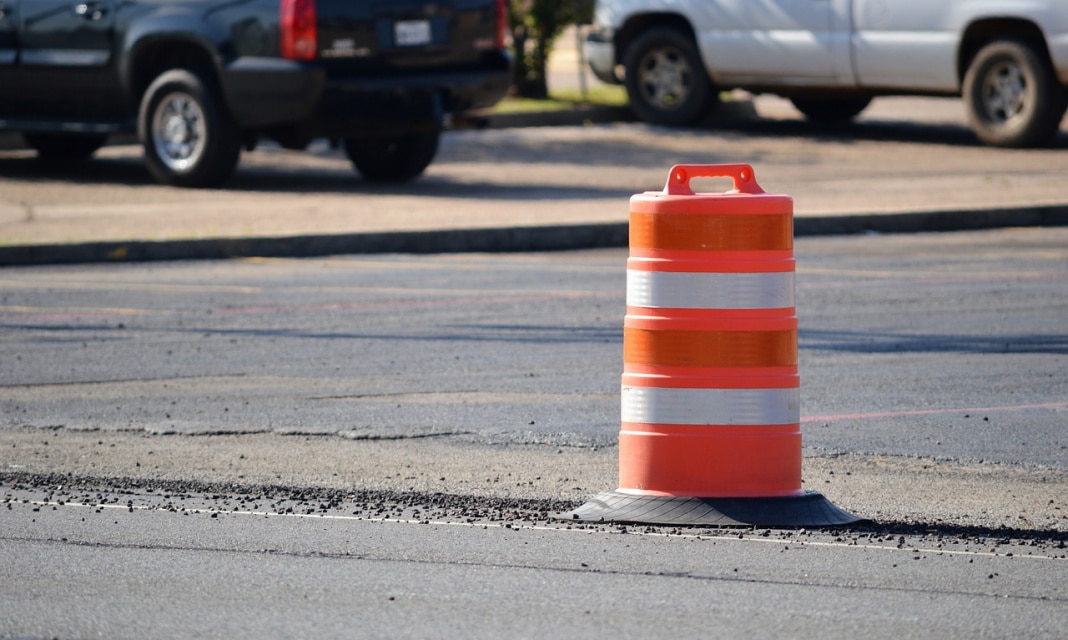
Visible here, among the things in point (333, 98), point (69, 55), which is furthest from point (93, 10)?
point (333, 98)

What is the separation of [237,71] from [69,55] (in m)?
1.65

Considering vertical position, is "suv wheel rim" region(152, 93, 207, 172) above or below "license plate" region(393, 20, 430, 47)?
below

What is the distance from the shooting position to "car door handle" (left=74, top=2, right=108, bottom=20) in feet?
47.4

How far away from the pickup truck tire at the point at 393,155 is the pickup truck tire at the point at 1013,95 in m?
5.08

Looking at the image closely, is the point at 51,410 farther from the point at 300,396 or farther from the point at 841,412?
the point at 841,412

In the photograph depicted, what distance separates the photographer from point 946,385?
24.6 feet

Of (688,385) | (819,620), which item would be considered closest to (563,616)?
(819,620)

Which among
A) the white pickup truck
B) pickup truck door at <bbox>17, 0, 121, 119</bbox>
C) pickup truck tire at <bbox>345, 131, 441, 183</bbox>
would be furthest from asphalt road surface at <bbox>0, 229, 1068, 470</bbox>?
the white pickup truck

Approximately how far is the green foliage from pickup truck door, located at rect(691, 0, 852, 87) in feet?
9.19

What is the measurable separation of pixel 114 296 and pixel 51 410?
3278 millimetres

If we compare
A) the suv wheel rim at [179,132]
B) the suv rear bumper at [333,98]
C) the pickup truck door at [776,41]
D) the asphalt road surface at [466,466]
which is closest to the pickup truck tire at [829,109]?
the pickup truck door at [776,41]

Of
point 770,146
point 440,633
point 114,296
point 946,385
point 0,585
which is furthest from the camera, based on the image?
point 770,146

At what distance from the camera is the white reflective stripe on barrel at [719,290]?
532 cm

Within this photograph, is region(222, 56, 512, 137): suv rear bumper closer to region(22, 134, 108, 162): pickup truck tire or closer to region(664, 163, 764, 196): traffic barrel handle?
region(22, 134, 108, 162): pickup truck tire
